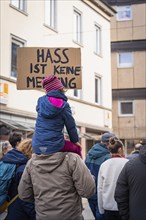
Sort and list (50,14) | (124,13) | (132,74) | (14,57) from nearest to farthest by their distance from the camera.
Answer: (14,57) → (50,14) → (132,74) → (124,13)

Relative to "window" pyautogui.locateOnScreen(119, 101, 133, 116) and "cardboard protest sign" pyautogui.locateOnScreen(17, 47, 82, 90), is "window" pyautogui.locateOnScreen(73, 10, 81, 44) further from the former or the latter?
Result: "cardboard protest sign" pyautogui.locateOnScreen(17, 47, 82, 90)

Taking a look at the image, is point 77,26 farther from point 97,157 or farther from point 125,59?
→ point 97,157

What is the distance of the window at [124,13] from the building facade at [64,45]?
3.67 m

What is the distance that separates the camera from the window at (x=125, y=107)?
97.1 ft

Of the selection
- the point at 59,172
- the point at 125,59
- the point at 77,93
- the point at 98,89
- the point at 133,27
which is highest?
the point at 133,27

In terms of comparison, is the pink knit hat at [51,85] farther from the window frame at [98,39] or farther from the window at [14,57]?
the window frame at [98,39]

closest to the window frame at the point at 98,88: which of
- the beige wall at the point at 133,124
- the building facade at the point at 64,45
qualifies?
the building facade at the point at 64,45

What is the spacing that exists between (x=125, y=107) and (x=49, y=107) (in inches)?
1032

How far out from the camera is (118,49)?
29.8 m

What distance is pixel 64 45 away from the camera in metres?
21.1

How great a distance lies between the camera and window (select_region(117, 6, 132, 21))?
97.9 ft

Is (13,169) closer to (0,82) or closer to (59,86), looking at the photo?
(59,86)

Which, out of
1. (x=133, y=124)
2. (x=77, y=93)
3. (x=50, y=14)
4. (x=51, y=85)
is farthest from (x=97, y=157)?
(x=133, y=124)

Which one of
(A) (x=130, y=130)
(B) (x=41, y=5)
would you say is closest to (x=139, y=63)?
(A) (x=130, y=130)
